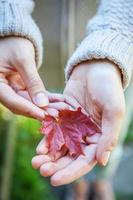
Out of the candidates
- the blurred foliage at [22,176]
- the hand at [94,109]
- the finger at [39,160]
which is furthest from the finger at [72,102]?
the blurred foliage at [22,176]

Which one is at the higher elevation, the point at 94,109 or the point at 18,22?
the point at 18,22

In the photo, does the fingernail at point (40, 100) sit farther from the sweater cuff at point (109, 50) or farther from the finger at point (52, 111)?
the sweater cuff at point (109, 50)

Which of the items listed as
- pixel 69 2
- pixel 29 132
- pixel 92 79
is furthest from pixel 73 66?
pixel 29 132

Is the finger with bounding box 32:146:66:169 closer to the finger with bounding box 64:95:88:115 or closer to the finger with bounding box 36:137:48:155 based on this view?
the finger with bounding box 36:137:48:155

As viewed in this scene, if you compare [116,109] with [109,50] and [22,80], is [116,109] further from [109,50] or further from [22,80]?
[22,80]

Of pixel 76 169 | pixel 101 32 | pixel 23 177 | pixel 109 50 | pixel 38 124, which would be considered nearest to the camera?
pixel 76 169

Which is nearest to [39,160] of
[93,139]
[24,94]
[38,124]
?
[93,139]
